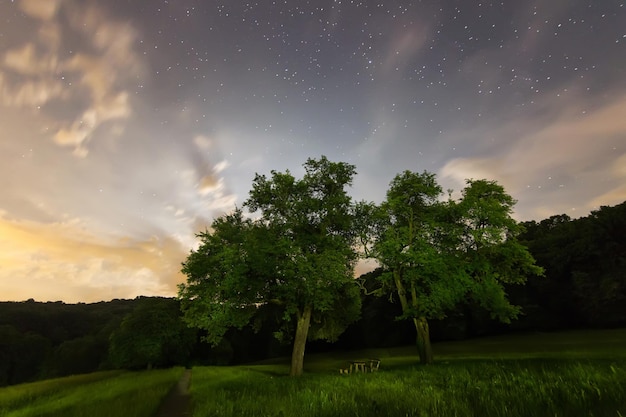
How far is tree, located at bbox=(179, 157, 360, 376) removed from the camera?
909 inches

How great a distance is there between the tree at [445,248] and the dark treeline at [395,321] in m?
11.9

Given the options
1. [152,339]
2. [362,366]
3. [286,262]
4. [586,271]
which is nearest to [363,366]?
[362,366]

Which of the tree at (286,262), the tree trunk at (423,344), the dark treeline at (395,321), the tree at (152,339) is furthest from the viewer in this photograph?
the tree at (152,339)

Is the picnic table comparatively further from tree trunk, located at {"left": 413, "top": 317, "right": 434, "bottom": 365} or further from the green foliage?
the green foliage

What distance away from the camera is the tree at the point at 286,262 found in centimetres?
2309

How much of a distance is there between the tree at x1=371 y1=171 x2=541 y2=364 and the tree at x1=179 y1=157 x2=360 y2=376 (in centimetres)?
394

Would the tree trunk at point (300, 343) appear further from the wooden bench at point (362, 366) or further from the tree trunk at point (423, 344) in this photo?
the tree trunk at point (423, 344)

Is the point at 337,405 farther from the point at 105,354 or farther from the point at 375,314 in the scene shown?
the point at 105,354

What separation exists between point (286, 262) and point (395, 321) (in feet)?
112

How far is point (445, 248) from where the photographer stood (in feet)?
89.5

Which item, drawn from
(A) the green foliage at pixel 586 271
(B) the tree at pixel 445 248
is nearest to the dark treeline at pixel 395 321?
(A) the green foliage at pixel 586 271

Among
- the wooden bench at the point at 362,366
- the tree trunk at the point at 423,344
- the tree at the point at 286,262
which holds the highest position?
the tree at the point at 286,262

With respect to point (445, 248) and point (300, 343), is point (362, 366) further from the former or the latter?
point (445, 248)

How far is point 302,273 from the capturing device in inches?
898
